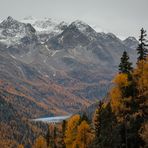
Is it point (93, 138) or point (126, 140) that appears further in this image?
point (93, 138)

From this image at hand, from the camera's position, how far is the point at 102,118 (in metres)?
73.8

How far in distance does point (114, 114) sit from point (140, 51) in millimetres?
10259

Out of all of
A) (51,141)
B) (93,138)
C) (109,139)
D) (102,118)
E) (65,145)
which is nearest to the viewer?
(109,139)

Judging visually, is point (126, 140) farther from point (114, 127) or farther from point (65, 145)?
point (65, 145)

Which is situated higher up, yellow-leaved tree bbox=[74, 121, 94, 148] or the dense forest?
the dense forest

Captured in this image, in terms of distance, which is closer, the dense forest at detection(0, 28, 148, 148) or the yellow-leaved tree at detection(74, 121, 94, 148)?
the dense forest at detection(0, 28, 148, 148)

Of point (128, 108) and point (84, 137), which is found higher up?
point (128, 108)

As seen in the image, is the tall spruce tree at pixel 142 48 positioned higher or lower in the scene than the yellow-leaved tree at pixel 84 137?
higher

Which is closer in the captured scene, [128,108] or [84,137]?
[128,108]

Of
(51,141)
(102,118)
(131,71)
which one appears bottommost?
(51,141)

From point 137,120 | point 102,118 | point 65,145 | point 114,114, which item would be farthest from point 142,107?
point 65,145

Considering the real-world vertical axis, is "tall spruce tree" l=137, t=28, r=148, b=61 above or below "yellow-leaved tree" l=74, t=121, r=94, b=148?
above

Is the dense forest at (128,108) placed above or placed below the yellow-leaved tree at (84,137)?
above

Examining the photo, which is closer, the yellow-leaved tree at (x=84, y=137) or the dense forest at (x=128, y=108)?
the dense forest at (x=128, y=108)
